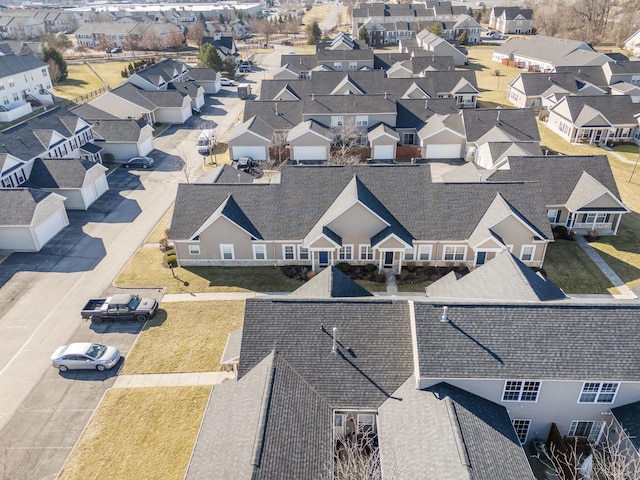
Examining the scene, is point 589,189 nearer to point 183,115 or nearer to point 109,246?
point 109,246

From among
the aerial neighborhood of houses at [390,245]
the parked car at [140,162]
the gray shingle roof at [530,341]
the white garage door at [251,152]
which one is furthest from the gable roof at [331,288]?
the parked car at [140,162]

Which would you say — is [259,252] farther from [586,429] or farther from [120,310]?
[586,429]

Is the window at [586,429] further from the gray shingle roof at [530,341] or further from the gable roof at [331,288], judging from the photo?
the gable roof at [331,288]

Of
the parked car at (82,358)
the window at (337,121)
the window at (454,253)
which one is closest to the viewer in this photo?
the parked car at (82,358)

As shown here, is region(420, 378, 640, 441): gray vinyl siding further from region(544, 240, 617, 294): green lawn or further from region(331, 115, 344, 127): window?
region(331, 115, 344, 127): window

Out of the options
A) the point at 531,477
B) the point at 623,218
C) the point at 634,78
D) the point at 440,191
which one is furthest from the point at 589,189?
the point at 634,78

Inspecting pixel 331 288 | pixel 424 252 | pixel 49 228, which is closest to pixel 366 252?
pixel 424 252
